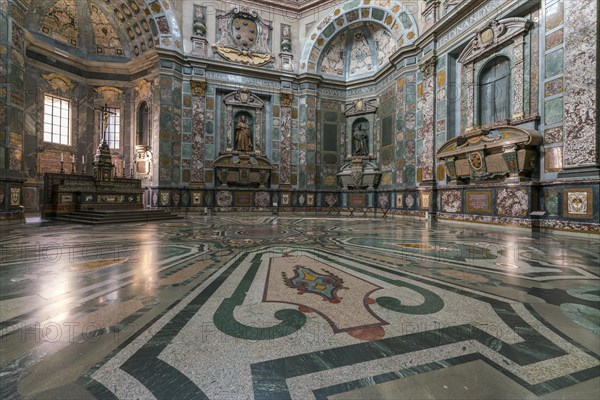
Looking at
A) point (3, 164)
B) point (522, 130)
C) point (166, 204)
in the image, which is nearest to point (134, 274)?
point (3, 164)

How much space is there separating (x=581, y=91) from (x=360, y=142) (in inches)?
417

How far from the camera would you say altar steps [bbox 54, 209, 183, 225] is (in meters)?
8.72

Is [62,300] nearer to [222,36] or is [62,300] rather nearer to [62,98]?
[222,36]

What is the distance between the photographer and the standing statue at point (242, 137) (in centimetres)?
1582

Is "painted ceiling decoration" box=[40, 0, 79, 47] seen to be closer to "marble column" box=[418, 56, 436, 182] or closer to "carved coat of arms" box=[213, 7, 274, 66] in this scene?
"carved coat of arms" box=[213, 7, 274, 66]

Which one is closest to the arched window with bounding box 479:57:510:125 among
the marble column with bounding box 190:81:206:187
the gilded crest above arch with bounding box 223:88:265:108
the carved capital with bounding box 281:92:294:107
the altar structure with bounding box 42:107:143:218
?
the carved capital with bounding box 281:92:294:107

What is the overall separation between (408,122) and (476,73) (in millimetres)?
3441

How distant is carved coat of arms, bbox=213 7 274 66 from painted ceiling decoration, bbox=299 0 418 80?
2.62m

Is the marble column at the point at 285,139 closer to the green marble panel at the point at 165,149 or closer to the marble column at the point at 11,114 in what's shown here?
the green marble panel at the point at 165,149

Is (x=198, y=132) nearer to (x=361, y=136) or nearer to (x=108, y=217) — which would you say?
(x=108, y=217)

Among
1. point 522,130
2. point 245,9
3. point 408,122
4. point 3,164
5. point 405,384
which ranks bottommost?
point 405,384

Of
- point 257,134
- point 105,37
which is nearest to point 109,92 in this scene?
point 105,37

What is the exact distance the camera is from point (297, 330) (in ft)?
5.56

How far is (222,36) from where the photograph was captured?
15.6 meters
